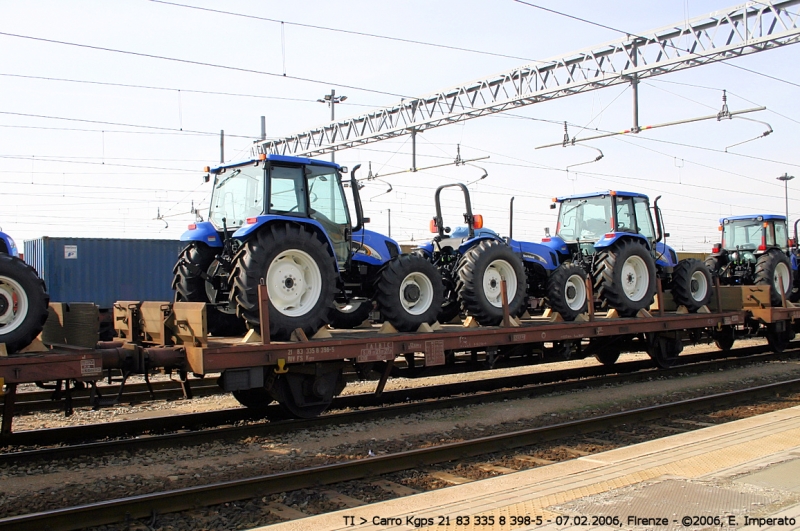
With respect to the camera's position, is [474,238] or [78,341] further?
[474,238]

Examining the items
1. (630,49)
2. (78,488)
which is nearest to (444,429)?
(78,488)

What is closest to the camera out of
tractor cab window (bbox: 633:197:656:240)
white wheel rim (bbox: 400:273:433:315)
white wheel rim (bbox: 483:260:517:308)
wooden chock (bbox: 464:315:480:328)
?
white wheel rim (bbox: 400:273:433:315)

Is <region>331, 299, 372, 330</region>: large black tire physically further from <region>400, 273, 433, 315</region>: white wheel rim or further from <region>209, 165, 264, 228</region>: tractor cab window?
<region>209, 165, 264, 228</region>: tractor cab window

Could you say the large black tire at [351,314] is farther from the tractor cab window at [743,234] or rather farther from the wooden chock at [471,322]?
the tractor cab window at [743,234]

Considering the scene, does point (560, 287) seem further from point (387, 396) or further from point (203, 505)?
point (203, 505)

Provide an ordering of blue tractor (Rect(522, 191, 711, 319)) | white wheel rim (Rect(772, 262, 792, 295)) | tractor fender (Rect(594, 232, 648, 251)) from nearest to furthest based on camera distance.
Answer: blue tractor (Rect(522, 191, 711, 319)) < tractor fender (Rect(594, 232, 648, 251)) < white wheel rim (Rect(772, 262, 792, 295))

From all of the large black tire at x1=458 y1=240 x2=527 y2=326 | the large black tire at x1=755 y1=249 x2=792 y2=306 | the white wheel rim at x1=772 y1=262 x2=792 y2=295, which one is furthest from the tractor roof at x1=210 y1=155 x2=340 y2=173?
the white wheel rim at x1=772 y1=262 x2=792 y2=295

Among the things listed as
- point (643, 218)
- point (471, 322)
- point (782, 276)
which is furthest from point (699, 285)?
point (471, 322)

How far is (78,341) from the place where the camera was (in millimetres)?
7324

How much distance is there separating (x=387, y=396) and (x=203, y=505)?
523cm

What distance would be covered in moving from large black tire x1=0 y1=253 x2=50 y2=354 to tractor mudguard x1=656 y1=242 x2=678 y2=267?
37.4ft

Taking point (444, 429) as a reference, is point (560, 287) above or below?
above

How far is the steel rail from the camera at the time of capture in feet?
17.3

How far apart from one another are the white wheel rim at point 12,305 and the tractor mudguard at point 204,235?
247cm
